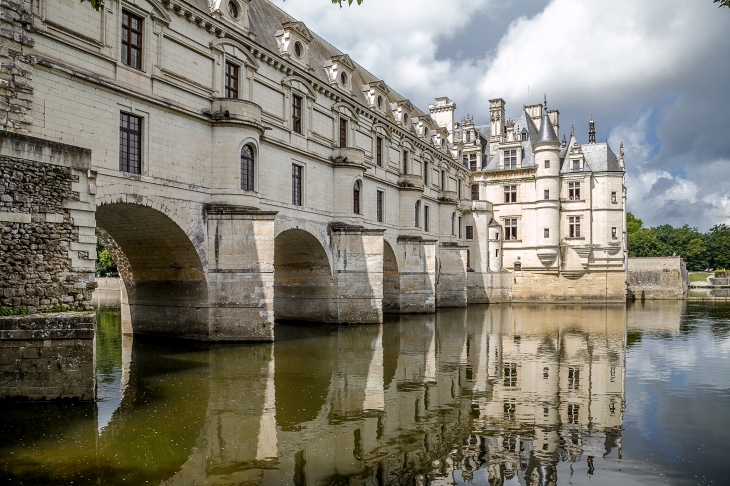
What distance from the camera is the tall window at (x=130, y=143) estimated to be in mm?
15664

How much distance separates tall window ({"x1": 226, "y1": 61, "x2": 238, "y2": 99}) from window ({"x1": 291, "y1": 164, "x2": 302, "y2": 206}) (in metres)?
4.13

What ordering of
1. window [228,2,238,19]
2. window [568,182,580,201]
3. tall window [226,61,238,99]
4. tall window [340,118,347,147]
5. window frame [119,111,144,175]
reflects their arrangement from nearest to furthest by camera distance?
window frame [119,111,144,175]
tall window [226,61,238,99]
window [228,2,238,19]
tall window [340,118,347,147]
window [568,182,580,201]

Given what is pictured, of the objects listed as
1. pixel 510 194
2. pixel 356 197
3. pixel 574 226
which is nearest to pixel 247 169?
pixel 356 197

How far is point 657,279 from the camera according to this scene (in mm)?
46969

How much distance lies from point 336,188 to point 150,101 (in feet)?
35.8

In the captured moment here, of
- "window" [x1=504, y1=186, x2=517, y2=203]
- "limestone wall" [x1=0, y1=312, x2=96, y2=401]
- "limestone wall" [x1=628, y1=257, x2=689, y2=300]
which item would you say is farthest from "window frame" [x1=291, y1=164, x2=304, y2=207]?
"limestone wall" [x1=628, y1=257, x2=689, y2=300]

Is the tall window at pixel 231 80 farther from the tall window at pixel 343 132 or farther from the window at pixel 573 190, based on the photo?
the window at pixel 573 190

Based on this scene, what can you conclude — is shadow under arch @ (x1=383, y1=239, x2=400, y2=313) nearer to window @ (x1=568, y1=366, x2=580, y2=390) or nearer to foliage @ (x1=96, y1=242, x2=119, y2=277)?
window @ (x1=568, y1=366, x2=580, y2=390)

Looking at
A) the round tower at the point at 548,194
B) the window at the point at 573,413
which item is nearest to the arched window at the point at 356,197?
the window at the point at 573,413

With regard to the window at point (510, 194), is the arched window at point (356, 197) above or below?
below

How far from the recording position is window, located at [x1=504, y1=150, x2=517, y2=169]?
4684 centimetres

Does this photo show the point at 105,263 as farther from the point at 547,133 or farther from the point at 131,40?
the point at 131,40

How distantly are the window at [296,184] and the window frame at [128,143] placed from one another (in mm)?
7614

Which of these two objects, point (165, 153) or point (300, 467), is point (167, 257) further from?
point (300, 467)
